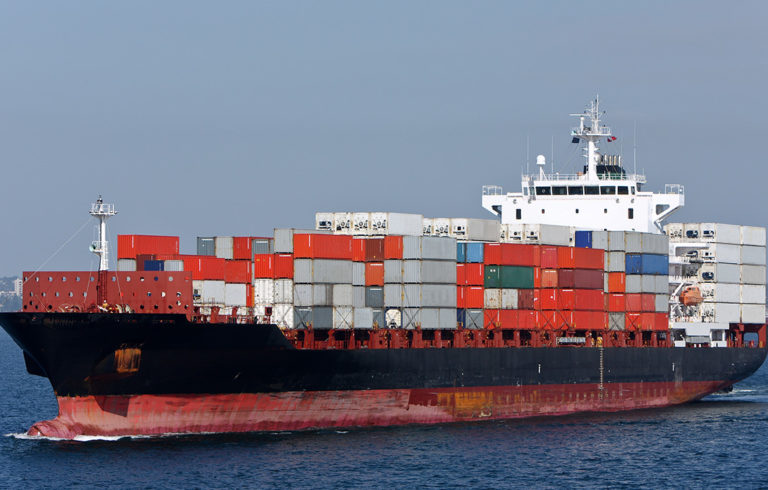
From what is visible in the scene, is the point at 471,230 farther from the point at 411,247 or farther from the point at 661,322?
the point at 661,322

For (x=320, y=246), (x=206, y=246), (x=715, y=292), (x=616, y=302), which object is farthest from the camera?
(x=715, y=292)

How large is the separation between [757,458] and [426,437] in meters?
13.2

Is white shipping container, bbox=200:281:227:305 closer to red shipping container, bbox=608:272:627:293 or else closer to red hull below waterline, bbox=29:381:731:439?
red hull below waterline, bbox=29:381:731:439

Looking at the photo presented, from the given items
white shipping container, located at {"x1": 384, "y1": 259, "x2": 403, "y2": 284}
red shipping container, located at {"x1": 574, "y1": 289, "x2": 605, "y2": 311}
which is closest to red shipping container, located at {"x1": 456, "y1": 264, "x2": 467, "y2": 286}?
white shipping container, located at {"x1": 384, "y1": 259, "x2": 403, "y2": 284}

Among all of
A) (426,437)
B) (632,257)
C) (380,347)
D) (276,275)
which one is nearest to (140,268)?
(276,275)

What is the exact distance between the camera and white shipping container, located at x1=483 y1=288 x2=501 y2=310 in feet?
176

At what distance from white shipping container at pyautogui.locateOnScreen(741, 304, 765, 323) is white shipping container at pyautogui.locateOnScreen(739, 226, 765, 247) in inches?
145

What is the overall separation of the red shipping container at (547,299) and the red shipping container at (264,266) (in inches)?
554

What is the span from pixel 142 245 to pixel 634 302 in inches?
992

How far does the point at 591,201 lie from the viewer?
67250 mm

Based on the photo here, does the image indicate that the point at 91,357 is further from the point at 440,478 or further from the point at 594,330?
the point at 594,330

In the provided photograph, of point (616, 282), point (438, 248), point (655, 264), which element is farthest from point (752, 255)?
point (438, 248)

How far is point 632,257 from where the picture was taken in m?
59.8

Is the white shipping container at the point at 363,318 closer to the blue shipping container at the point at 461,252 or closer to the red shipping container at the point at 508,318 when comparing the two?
the blue shipping container at the point at 461,252
